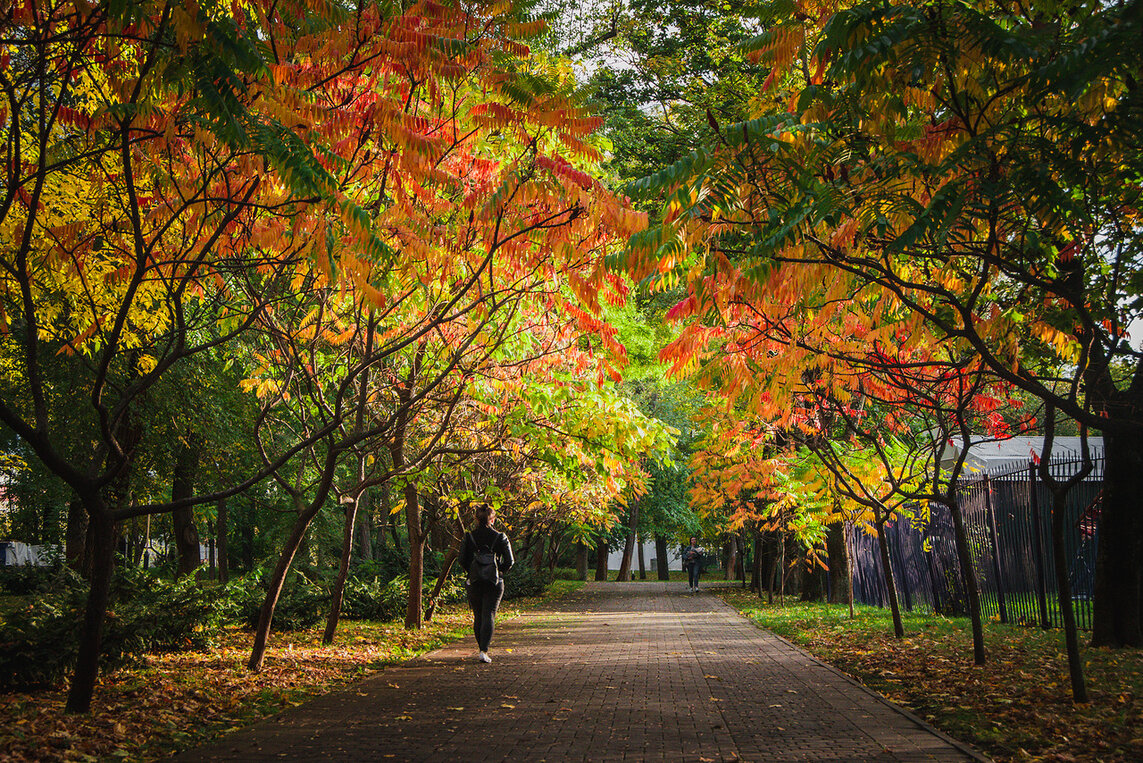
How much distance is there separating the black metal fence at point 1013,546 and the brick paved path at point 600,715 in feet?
12.7

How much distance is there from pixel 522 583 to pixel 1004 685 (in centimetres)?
2036

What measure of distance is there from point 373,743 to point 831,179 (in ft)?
16.8

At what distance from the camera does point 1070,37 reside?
516 cm

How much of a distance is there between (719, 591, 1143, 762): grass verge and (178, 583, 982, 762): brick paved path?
1.26 ft

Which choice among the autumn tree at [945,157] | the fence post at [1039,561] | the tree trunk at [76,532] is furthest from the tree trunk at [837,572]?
the tree trunk at [76,532]

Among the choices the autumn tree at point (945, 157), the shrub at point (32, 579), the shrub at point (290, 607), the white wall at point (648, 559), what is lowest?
the white wall at point (648, 559)

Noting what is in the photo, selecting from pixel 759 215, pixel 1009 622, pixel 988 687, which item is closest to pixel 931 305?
pixel 759 215

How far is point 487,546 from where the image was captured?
11.1 metres

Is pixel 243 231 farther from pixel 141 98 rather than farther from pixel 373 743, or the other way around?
pixel 373 743

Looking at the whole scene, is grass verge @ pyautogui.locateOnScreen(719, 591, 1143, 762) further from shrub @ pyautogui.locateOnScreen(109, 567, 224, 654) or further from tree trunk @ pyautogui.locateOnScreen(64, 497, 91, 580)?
tree trunk @ pyautogui.locateOnScreen(64, 497, 91, 580)

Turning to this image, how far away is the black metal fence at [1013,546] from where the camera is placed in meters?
12.4

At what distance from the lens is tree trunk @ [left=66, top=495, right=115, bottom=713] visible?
22.5 feet

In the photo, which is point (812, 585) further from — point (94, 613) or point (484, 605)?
point (94, 613)

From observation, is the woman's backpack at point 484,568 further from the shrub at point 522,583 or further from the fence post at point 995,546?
the shrub at point 522,583
